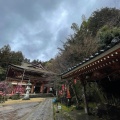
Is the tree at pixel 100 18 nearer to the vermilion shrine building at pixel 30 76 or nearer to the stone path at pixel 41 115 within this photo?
the vermilion shrine building at pixel 30 76

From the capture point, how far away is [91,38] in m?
14.1

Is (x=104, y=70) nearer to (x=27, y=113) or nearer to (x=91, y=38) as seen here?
(x=27, y=113)

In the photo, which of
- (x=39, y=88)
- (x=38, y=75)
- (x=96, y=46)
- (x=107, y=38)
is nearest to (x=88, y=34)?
(x=96, y=46)

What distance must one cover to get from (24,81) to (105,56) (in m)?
19.5

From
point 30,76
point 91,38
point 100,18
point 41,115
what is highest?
point 100,18

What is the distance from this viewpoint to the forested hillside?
11.3 metres

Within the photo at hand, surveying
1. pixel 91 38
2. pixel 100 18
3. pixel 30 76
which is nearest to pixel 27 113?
pixel 91 38

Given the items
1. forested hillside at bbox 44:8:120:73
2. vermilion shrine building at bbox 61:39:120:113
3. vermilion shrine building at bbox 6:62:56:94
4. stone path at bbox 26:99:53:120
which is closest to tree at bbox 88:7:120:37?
forested hillside at bbox 44:8:120:73

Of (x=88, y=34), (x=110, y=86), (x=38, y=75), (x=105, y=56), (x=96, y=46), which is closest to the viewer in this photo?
(x=105, y=56)

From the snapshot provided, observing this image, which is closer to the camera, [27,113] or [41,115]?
[41,115]

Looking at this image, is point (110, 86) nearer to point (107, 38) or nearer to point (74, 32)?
point (107, 38)

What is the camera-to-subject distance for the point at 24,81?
805 inches

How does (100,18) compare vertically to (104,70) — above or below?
above

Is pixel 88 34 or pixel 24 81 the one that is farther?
pixel 24 81
